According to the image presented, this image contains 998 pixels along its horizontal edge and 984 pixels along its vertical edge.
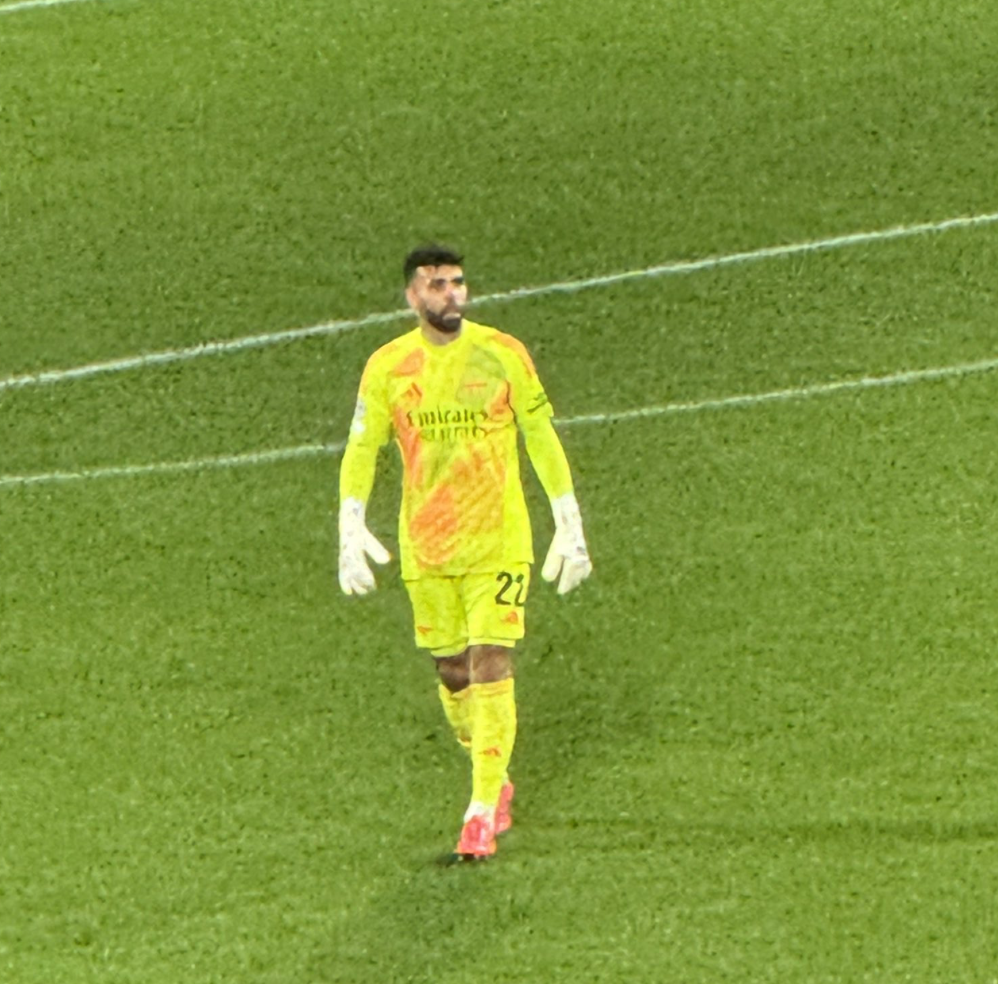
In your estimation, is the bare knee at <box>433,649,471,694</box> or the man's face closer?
the man's face

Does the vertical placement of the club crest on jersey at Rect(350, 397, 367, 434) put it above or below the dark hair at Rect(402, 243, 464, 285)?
below

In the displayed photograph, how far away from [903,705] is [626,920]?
80.6 inches

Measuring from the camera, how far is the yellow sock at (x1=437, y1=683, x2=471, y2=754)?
1080cm

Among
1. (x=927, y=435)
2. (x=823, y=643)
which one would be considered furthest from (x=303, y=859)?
(x=927, y=435)

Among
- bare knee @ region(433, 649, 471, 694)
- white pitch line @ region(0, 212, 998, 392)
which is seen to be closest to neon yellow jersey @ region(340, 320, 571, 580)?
bare knee @ region(433, 649, 471, 694)

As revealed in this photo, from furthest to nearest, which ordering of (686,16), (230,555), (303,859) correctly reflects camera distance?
(686,16) → (230,555) → (303,859)

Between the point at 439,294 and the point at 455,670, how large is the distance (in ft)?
6.07

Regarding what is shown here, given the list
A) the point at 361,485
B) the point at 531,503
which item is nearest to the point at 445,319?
the point at 361,485

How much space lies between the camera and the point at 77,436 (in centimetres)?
1348

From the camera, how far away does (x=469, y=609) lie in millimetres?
10406

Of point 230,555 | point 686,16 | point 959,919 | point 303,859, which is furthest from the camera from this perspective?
point 686,16

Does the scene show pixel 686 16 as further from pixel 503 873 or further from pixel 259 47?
pixel 503 873

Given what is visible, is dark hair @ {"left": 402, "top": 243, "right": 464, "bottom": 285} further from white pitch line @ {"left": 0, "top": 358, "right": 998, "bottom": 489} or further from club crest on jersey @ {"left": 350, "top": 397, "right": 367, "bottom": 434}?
white pitch line @ {"left": 0, "top": 358, "right": 998, "bottom": 489}

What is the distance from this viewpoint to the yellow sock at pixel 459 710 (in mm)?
10797
